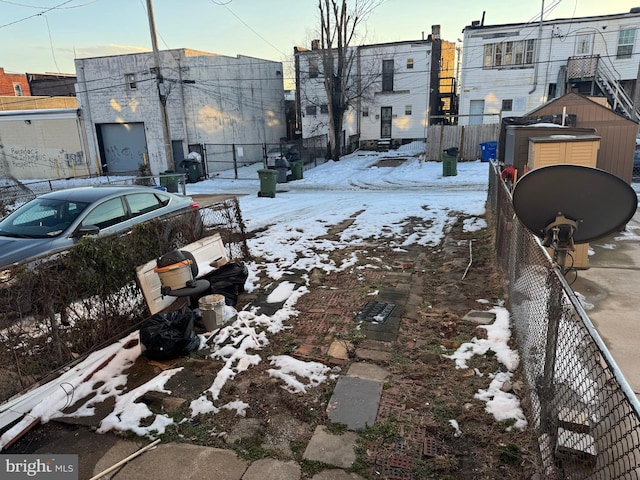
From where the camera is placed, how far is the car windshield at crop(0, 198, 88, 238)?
242 inches

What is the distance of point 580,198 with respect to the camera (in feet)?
10.8

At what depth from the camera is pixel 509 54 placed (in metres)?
26.4

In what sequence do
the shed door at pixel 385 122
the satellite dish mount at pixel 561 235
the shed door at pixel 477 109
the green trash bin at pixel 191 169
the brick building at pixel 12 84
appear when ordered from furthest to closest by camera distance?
1. the brick building at pixel 12 84
2. the shed door at pixel 385 122
3. the shed door at pixel 477 109
4. the green trash bin at pixel 191 169
5. the satellite dish mount at pixel 561 235

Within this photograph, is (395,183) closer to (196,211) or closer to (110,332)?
(196,211)

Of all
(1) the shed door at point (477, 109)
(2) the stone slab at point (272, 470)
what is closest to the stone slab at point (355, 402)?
(2) the stone slab at point (272, 470)

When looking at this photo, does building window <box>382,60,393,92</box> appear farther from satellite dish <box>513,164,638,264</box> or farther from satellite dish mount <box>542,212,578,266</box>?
satellite dish mount <box>542,212,578,266</box>

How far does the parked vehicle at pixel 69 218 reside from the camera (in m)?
5.81

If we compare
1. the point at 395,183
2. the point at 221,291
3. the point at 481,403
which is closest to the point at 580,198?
the point at 481,403

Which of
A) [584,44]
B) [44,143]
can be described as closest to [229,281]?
[44,143]

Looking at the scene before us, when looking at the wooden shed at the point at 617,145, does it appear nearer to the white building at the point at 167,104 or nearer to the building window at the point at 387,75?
the white building at the point at 167,104

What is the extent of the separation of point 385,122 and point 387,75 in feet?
10.4

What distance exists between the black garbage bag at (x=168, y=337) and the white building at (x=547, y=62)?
74.4 ft

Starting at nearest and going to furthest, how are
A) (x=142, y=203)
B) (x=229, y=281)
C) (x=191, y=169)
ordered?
1. (x=229, y=281)
2. (x=142, y=203)
3. (x=191, y=169)

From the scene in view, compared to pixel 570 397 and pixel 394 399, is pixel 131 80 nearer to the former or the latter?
pixel 394 399
